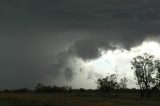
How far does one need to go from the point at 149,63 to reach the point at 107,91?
46519 mm

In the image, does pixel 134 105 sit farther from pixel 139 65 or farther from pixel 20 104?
pixel 139 65

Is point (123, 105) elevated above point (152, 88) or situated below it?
below

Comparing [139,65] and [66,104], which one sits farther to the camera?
[139,65]

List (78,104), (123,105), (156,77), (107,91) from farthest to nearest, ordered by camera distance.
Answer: (107,91) → (156,77) → (78,104) → (123,105)

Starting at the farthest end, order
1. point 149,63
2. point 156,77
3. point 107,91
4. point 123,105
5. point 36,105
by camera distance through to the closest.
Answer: point 107,91
point 149,63
point 156,77
point 36,105
point 123,105

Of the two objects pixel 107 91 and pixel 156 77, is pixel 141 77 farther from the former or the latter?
pixel 107 91

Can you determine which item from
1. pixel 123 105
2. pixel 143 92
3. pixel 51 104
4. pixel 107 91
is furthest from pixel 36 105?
pixel 107 91

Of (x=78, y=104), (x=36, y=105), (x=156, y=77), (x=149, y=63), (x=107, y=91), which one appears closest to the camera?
(x=78, y=104)

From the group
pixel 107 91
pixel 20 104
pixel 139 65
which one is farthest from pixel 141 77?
pixel 20 104

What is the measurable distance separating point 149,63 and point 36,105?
70.9 meters

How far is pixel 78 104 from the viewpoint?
3826 inches

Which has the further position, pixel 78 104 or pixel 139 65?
pixel 139 65

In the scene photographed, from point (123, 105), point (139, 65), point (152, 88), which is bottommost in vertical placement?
point (123, 105)

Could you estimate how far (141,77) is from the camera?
514 ft
